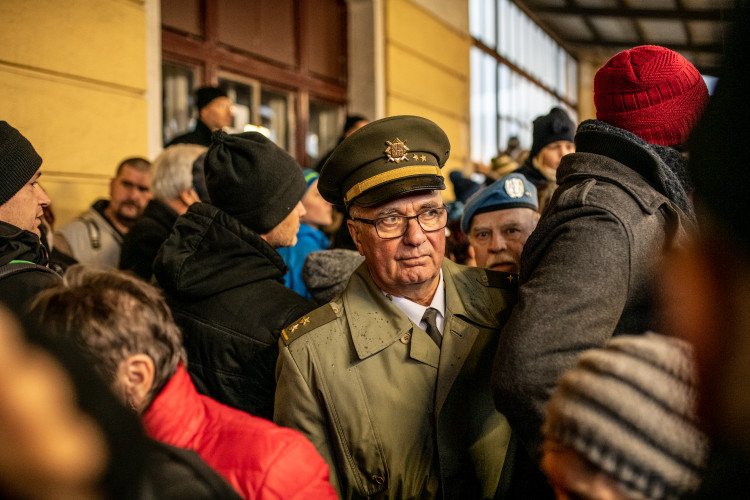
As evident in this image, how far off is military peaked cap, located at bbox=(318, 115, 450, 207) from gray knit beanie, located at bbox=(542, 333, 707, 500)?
37.8 inches

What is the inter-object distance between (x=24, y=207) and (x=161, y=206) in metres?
0.89

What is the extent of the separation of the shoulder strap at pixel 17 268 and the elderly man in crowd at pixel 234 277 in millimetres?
341

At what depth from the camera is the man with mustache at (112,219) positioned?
352 cm

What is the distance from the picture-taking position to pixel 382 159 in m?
1.74

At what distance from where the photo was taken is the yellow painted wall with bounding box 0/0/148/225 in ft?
11.4

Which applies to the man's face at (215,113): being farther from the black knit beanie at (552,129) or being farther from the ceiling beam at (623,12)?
the ceiling beam at (623,12)

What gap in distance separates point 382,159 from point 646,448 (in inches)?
44.3

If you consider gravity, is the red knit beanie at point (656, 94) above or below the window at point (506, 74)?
below

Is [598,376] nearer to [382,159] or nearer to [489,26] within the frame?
[382,159]

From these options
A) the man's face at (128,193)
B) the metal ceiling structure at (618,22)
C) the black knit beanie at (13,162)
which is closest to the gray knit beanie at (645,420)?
the black knit beanie at (13,162)

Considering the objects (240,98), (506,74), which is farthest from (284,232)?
(506,74)

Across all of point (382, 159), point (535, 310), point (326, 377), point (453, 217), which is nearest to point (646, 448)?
point (535, 310)

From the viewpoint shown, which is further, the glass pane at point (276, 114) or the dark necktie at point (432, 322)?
the glass pane at point (276, 114)

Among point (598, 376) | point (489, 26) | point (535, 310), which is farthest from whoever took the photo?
point (489, 26)
